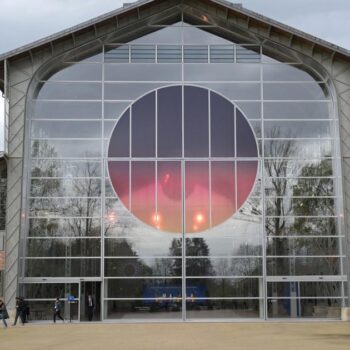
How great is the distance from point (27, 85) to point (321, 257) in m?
16.9

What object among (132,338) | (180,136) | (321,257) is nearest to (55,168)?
(180,136)

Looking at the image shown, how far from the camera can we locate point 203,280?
31594 millimetres

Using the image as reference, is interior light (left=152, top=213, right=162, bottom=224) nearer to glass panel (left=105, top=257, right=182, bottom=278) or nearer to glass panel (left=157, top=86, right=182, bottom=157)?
glass panel (left=105, top=257, right=182, bottom=278)

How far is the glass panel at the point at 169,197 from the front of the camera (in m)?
32.0

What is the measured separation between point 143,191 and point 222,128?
5.13 m

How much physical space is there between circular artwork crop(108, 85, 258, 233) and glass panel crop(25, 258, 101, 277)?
342 cm

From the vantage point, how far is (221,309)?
31250mm

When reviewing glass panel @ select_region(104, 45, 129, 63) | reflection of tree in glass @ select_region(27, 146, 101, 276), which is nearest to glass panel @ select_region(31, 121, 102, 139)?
reflection of tree in glass @ select_region(27, 146, 101, 276)

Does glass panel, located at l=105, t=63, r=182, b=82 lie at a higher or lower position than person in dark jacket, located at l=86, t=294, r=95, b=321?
higher

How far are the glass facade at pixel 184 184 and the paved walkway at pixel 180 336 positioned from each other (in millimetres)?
2205

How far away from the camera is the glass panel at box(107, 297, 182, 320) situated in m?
31.0

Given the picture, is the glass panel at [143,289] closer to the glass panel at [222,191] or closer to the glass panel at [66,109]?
the glass panel at [222,191]

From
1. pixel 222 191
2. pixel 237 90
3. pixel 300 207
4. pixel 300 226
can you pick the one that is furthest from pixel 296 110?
pixel 300 226

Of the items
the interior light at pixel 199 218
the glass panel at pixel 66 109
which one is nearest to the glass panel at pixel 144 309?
the interior light at pixel 199 218
